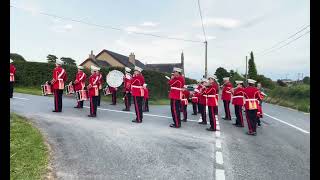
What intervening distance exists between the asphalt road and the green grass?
0.25m

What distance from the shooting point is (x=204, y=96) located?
47.4 feet

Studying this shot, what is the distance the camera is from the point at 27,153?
7.07 m

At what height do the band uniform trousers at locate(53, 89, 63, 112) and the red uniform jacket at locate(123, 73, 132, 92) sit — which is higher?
the red uniform jacket at locate(123, 73, 132, 92)

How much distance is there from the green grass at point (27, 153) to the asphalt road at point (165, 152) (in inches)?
9.8

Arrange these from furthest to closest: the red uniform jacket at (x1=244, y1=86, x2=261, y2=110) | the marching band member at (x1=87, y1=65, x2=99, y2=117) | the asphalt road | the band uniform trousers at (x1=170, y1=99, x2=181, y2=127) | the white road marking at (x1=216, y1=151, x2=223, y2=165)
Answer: the marching band member at (x1=87, y1=65, x2=99, y2=117), the band uniform trousers at (x1=170, y1=99, x2=181, y2=127), the red uniform jacket at (x1=244, y1=86, x2=261, y2=110), the white road marking at (x1=216, y1=151, x2=223, y2=165), the asphalt road

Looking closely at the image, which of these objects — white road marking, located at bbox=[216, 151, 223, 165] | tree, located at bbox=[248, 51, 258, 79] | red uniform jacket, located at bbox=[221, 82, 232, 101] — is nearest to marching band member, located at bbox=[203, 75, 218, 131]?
red uniform jacket, located at bbox=[221, 82, 232, 101]

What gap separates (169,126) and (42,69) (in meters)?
16.1

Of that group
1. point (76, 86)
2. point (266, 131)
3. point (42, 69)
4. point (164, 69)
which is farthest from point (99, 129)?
point (164, 69)

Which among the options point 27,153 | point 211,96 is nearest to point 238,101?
point 211,96

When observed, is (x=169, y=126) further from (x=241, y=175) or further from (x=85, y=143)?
(x=241, y=175)

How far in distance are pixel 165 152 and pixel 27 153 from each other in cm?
280

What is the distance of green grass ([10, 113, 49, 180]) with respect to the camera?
5883 mm

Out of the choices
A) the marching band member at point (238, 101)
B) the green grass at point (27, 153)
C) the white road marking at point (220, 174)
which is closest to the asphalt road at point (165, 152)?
the white road marking at point (220, 174)

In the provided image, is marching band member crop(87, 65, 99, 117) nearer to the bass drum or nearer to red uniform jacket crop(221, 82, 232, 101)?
the bass drum
